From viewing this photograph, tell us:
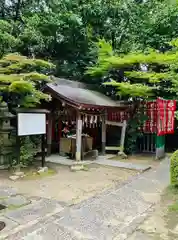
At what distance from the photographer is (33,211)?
470cm

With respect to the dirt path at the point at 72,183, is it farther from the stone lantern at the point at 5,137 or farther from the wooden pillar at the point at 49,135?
the wooden pillar at the point at 49,135

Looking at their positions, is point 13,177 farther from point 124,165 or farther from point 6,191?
point 124,165

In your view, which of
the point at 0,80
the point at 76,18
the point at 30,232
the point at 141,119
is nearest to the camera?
the point at 30,232

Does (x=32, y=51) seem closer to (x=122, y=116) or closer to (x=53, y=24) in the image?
(x=53, y=24)

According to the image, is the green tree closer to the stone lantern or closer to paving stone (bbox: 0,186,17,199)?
the stone lantern

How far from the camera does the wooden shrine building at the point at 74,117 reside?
945 cm

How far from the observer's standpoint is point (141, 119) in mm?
11336

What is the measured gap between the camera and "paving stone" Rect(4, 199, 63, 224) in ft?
14.3

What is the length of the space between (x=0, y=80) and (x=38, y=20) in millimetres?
7143

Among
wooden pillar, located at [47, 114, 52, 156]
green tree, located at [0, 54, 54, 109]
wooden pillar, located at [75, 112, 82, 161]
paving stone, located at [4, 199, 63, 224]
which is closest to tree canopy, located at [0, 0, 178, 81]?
wooden pillar, located at [47, 114, 52, 156]

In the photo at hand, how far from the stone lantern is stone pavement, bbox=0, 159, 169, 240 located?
3281mm

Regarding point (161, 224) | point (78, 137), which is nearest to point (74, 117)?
point (78, 137)

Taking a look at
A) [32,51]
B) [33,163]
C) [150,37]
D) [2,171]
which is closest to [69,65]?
[32,51]

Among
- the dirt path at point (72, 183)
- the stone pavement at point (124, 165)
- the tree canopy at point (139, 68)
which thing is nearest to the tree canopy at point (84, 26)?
the tree canopy at point (139, 68)
